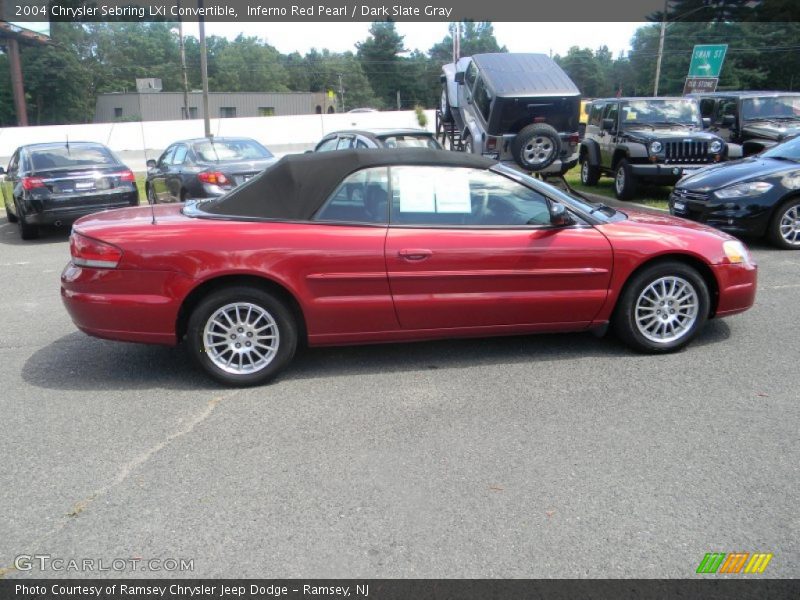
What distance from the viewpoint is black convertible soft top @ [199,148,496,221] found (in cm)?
476

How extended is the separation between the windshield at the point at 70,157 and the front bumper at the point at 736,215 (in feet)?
29.2

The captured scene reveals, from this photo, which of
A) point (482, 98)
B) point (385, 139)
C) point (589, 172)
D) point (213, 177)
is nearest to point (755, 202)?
point (385, 139)

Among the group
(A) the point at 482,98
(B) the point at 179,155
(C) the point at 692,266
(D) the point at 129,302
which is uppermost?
(A) the point at 482,98

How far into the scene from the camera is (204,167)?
11.0 metres

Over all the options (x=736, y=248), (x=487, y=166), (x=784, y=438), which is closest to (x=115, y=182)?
(x=487, y=166)

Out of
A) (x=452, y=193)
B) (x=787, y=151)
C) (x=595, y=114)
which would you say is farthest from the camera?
(x=595, y=114)

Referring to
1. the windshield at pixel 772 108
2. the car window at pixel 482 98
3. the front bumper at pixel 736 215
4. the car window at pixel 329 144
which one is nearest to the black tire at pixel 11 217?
the car window at pixel 329 144

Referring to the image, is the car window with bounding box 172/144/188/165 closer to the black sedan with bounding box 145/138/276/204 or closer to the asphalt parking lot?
the black sedan with bounding box 145/138/276/204

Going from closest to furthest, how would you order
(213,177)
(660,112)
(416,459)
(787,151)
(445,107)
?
(416,459) → (787,151) → (213,177) → (660,112) → (445,107)

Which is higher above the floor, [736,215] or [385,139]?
[385,139]

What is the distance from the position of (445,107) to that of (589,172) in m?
4.90

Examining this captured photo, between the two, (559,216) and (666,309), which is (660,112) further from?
(559,216)

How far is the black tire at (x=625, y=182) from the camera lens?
12.0 m

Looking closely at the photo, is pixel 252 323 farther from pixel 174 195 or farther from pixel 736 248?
pixel 174 195
